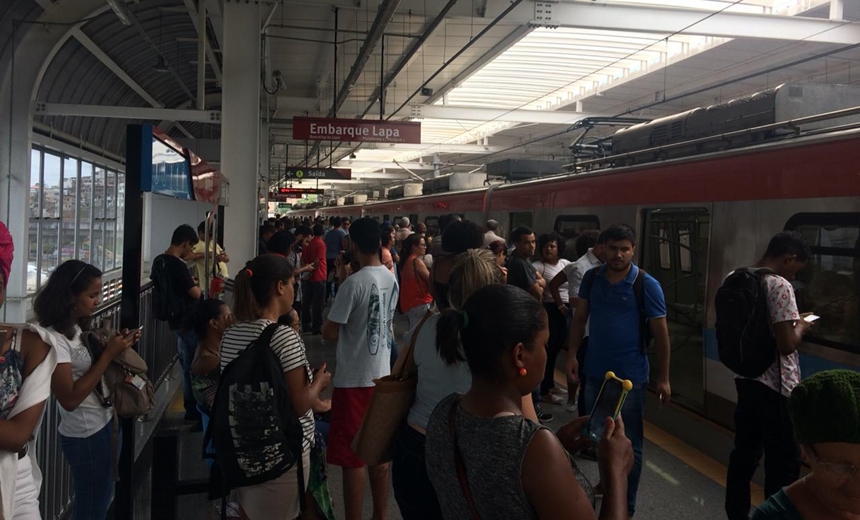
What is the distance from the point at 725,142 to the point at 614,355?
3.18 meters

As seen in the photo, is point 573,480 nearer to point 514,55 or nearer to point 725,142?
point 725,142

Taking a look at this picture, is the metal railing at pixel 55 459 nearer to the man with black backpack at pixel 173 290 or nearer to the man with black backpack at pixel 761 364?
the man with black backpack at pixel 173 290

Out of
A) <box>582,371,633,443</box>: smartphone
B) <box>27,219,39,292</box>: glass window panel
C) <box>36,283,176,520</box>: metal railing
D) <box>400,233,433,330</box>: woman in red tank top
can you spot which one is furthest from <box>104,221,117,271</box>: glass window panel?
<box>582,371,633,443</box>: smartphone

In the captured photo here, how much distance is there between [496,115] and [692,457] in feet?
42.8

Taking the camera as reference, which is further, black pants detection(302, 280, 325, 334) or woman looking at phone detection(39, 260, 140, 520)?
black pants detection(302, 280, 325, 334)

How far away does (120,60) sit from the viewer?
1249cm

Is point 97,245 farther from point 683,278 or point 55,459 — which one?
point 683,278

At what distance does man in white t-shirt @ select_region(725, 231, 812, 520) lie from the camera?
371 cm

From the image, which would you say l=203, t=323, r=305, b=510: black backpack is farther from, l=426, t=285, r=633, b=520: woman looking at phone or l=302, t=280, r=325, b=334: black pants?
l=302, t=280, r=325, b=334: black pants

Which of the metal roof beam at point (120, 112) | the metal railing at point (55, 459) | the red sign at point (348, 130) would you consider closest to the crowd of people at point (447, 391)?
the metal railing at point (55, 459)

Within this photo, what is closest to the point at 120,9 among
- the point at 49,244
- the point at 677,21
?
the point at 49,244

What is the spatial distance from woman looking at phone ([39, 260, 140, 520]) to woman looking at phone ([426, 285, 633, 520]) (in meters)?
1.73

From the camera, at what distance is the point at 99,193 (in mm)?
15320

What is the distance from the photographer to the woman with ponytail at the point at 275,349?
111 inches
